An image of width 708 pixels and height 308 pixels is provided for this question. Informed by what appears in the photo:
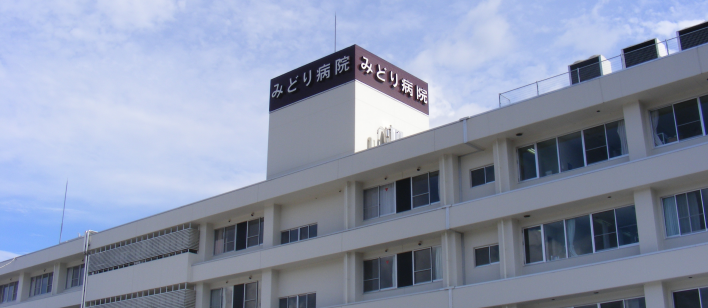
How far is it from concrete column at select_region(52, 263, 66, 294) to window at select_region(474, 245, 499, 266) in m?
32.8

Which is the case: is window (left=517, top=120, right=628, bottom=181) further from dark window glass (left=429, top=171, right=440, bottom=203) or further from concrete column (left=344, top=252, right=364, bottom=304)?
concrete column (left=344, top=252, right=364, bottom=304)

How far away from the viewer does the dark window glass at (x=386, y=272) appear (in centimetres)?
3309

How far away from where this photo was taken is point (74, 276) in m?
50.2

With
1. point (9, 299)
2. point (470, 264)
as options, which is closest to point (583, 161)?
point (470, 264)

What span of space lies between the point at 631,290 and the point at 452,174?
30.1 feet

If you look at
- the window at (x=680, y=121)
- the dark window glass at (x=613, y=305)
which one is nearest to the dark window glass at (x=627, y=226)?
the dark window glass at (x=613, y=305)

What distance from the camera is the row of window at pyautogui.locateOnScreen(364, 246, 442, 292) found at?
104ft

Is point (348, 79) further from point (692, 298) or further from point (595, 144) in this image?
point (692, 298)

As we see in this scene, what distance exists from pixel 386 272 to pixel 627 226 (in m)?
11.5

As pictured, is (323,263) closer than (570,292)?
Result: No

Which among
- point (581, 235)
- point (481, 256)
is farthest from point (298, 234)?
point (581, 235)

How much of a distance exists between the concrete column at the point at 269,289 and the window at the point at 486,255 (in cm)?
1174

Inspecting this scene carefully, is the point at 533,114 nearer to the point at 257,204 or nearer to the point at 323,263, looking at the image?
the point at 323,263

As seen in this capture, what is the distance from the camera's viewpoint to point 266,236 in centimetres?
3822
